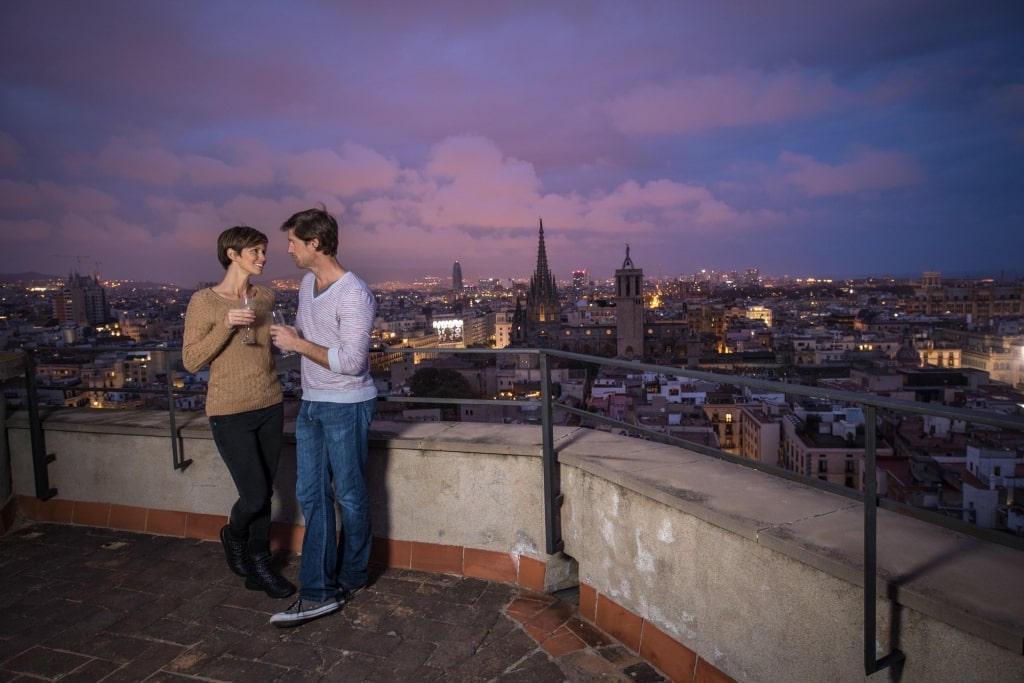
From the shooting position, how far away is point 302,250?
9.45 ft

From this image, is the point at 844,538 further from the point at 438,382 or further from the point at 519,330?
the point at 519,330

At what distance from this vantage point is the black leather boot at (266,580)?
3225 mm

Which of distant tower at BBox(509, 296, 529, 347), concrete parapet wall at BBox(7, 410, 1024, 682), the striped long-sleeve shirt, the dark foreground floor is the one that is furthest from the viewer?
distant tower at BBox(509, 296, 529, 347)

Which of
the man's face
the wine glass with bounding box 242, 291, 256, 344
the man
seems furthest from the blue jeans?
the man's face

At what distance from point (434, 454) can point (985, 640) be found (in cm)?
250

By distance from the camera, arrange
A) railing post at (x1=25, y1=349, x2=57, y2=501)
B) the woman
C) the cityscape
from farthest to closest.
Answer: the cityscape → railing post at (x1=25, y1=349, x2=57, y2=501) → the woman

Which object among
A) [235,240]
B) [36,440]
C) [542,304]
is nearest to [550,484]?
[235,240]

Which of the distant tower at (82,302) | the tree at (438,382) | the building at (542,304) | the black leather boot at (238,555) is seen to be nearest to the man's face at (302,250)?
the black leather boot at (238,555)

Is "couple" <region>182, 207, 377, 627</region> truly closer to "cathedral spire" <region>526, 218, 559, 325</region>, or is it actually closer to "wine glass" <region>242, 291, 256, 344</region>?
"wine glass" <region>242, 291, 256, 344</region>

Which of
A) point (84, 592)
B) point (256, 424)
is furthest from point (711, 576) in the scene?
point (84, 592)

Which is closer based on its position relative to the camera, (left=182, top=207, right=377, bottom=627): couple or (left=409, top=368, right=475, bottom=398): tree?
(left=182, top=207, right=377, bottom=627): couple

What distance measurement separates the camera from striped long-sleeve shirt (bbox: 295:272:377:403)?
2744mm

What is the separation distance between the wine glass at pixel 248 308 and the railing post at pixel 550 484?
51.6 inches

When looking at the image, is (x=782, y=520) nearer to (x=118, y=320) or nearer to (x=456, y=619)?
(x=456, y=619)
